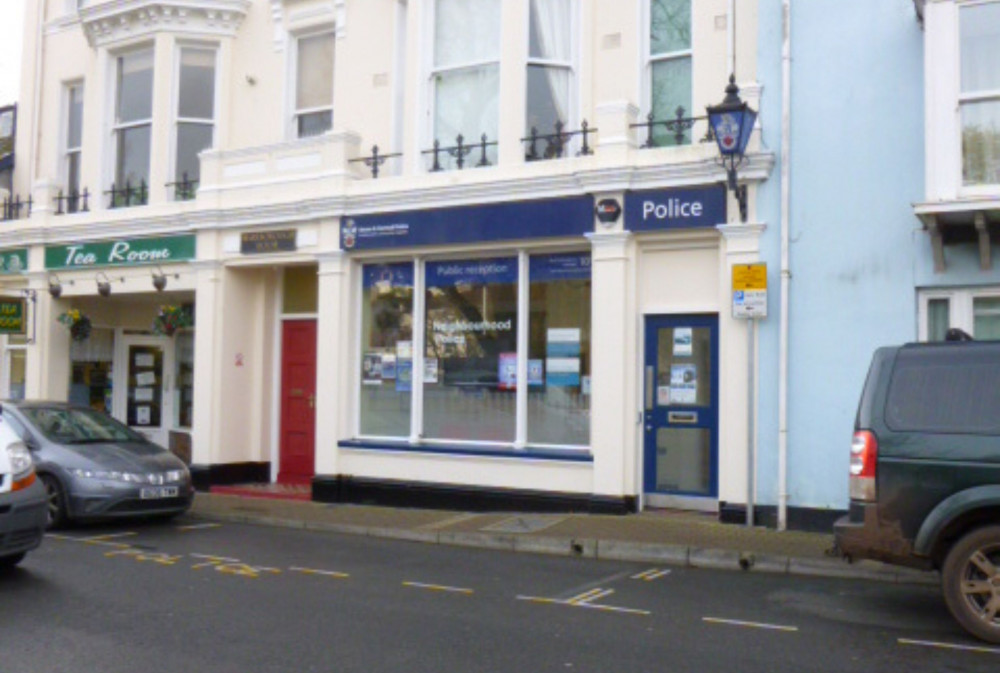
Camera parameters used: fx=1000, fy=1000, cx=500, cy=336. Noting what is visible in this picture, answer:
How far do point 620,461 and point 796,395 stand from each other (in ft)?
6.99

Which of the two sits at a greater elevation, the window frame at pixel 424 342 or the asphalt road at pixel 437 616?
the window frame at pixel 424 342

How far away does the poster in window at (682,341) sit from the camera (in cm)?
1171

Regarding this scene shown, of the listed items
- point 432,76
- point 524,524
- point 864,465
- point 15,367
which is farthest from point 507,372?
point 15,367

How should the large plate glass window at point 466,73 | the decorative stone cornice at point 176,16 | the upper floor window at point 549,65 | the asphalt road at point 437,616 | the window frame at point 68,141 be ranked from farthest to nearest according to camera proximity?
the window frame at point 68,141, the decorative stone cornice at point 176,16, the large plate glass window at point 466,73, the upper floor window at point 549,65, the asphalt road at point 437,616

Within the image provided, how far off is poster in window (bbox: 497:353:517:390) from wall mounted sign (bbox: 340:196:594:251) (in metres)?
1.51

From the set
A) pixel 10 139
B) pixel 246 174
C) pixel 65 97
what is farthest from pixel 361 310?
pixel 10 139

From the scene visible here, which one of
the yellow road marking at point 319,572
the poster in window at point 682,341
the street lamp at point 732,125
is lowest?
the yellow road marking at point 319,572

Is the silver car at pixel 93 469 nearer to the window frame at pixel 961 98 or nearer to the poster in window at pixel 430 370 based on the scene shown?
the poster in window at pixel 430 370

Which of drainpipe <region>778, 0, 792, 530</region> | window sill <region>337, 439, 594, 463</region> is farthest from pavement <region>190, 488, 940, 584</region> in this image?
window sill <region>337, 439, 594, 463</region>

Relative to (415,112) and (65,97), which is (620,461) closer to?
(415,112)

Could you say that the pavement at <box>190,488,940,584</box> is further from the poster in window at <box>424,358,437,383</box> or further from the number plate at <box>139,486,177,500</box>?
the poster in window at <box>424,358,437,383</box>

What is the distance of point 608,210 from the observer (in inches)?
462

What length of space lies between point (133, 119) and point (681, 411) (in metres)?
10.7

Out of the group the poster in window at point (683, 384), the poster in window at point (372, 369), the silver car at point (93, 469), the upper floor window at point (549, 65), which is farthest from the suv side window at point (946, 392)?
the silver car at point (93, 469)
